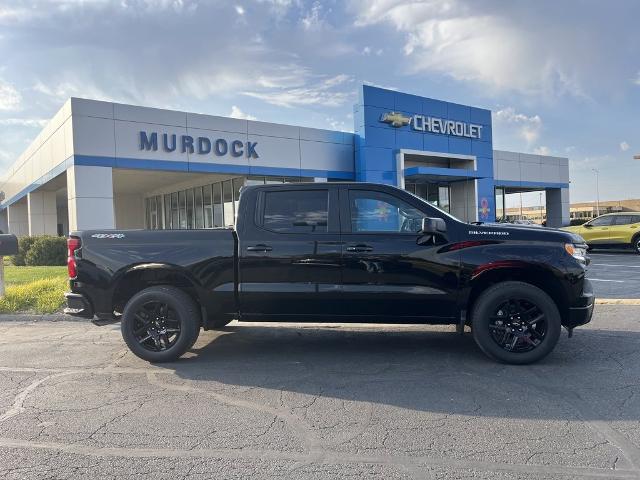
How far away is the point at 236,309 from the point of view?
580cm

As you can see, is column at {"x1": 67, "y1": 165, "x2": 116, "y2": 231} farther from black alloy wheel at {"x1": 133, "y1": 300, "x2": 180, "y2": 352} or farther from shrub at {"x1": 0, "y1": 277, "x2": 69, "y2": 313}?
black alloy wheel at {"x1": 133, "y1": 300, "x2": 180, "y2": 352}

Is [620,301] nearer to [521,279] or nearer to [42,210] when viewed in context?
[521,279]

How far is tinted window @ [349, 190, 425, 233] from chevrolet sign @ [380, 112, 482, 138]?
18826 mm

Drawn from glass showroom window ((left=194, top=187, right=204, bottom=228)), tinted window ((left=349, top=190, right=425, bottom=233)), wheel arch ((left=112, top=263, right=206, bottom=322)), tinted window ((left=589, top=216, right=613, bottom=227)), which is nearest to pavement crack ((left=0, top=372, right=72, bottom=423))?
wheel arch ((left=112, top=263, right=206, bottom=322))

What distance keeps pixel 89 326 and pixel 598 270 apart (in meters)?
12.9

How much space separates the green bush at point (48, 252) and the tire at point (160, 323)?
45.9 ft

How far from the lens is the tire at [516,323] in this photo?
5387mm

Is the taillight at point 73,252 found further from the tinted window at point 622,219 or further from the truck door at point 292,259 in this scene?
the tinted window at point 622,219

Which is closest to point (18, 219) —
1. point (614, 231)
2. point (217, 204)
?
point (217, 204)

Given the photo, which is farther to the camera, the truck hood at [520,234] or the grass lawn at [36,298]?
the grass lawn at [36,298]

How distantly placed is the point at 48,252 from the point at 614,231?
817 inches

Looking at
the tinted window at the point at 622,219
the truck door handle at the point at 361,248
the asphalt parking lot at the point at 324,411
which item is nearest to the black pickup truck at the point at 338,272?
the truck door handle at the point at 361,248

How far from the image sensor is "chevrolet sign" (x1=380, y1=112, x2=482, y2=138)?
78.9 feet

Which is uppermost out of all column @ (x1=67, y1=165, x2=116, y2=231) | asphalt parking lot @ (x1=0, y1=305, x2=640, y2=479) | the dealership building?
the dealership building
